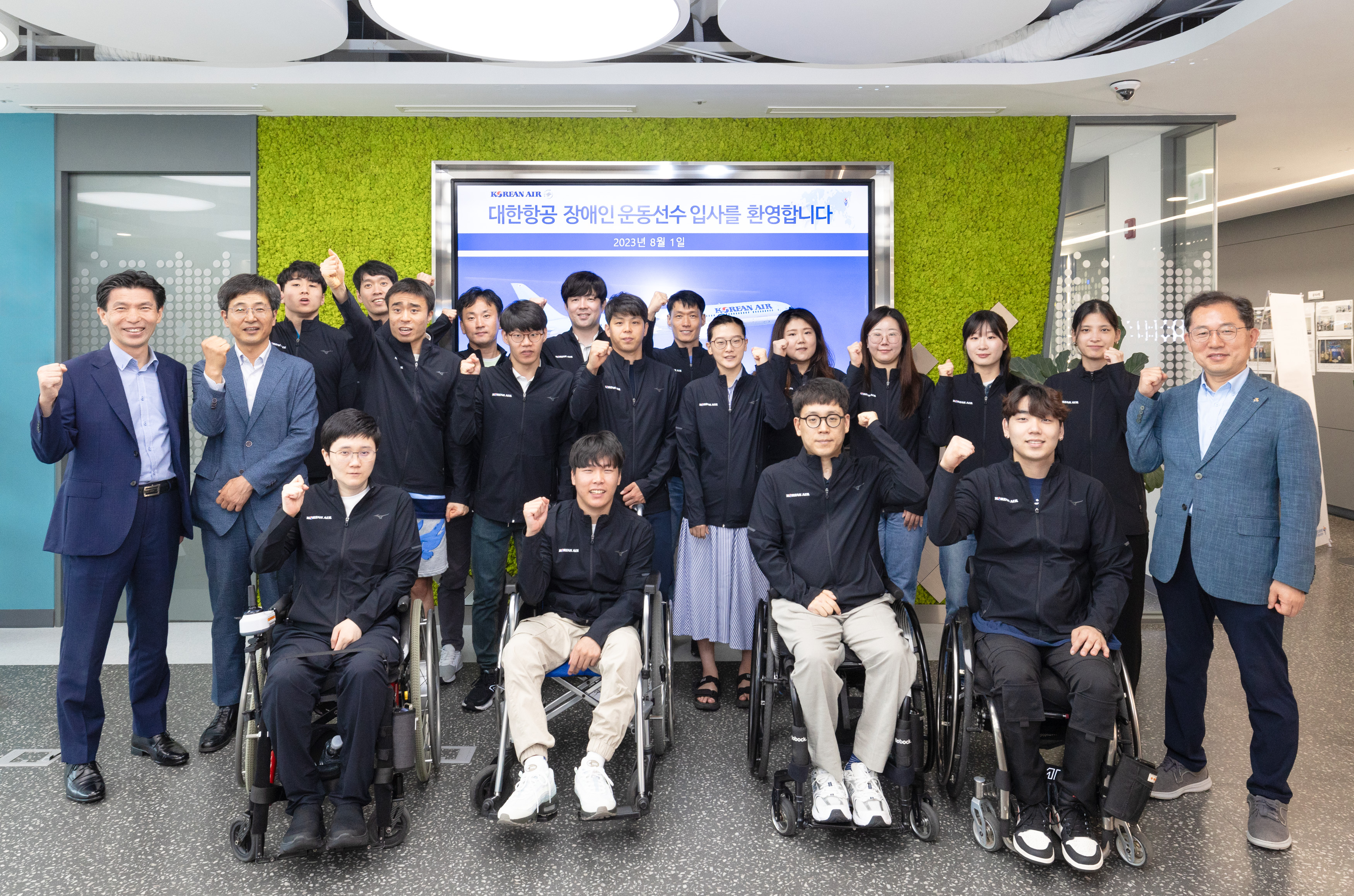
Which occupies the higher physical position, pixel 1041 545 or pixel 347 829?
pixel 1041 545

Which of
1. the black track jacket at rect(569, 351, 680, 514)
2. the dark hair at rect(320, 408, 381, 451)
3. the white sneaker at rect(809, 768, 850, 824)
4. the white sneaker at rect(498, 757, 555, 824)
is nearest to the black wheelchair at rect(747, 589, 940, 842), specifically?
the white sneaker at rect(809, 768, 850, 824)

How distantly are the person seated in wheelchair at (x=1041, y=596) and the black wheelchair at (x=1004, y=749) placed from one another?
0.04 metres

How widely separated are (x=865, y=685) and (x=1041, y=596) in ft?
2.00

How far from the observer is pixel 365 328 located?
3.49 meters

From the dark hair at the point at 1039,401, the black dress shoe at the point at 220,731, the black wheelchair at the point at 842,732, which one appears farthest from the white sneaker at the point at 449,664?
the dark hair at the point at 1039,401

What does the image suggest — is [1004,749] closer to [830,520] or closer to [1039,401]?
[830,520]

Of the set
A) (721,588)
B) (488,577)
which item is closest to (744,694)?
(721,588)

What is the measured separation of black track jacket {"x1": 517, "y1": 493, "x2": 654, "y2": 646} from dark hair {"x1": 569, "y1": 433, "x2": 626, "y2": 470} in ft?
0.55

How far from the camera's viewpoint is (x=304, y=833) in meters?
2.28

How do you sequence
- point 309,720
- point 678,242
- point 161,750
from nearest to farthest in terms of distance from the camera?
point 309,720
point 161,750
point 678,242

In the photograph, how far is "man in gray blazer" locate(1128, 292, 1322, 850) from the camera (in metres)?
2.39

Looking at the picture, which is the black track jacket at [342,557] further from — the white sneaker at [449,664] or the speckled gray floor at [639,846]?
the white sneaker at [449,664]

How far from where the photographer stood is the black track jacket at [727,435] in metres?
3.43

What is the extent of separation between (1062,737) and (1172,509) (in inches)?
32.5
